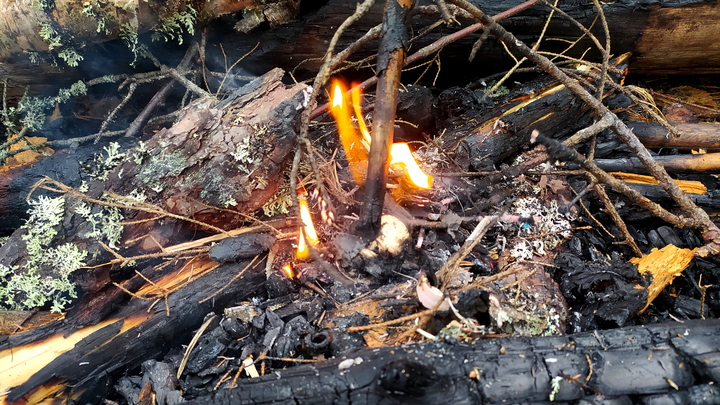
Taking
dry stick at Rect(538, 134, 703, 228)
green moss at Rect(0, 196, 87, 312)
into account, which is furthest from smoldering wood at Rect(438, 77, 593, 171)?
green moss at Rect(0, 196, 87, 312)

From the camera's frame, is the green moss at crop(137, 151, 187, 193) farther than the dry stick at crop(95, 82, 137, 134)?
No

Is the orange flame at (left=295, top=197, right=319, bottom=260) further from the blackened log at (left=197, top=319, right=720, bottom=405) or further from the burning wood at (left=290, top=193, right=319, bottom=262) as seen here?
the blackened log at (left=197, top=319, right=720, bottom=405)

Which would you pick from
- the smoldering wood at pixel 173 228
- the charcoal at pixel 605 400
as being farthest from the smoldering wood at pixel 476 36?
the charcoal at pixel 605 400

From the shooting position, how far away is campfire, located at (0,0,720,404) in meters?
1.95

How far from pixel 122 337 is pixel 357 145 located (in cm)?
238

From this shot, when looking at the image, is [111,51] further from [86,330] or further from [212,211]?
[86,330]

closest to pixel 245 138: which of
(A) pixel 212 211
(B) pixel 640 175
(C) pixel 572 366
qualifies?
(A) pixel 212 211

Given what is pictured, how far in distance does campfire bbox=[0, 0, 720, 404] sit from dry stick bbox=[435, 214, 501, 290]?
1 cm

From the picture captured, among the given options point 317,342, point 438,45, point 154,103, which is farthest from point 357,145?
point 154,103

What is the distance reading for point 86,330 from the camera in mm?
2615

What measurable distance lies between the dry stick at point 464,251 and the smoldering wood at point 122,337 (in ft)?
4.47

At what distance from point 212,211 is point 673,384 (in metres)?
2.95

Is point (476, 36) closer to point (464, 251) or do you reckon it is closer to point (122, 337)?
point (464, 251)

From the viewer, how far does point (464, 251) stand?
2703 millimetres
